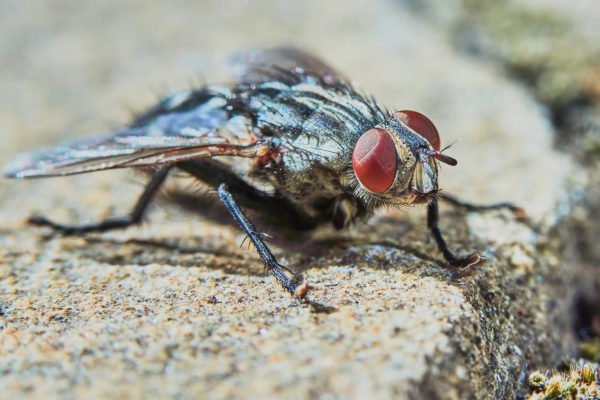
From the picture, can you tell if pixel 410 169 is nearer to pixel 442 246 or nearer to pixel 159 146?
pixel 442 246

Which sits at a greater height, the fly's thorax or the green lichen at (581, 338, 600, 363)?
the fly's thorax

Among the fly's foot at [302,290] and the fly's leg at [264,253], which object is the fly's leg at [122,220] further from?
the fly's foot at [302,290]

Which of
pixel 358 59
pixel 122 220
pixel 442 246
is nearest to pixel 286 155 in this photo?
pixel 442 246

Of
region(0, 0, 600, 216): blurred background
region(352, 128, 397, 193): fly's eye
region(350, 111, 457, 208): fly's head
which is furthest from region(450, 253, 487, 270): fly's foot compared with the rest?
region(0, 0, 600, 216): blurred background

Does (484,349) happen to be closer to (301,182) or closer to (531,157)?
(301,182)

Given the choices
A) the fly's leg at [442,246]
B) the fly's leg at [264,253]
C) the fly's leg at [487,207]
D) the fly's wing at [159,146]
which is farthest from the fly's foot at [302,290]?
the fly's leg at [487,207]

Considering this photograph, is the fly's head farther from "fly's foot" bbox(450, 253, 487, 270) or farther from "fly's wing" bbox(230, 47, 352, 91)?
"fly's wing" bbox(230, 47, 352, 91)

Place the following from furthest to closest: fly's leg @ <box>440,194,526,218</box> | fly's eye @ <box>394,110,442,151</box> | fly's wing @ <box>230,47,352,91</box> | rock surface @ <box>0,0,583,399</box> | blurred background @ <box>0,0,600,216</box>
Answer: blurred background @ <box>0,0,600,216</box> < fly's wing @ <box>230,47,352,91</box> < fly's leg @ <box>440,194,526,218</box> < fly's eye @ <box>394,110,442,151</box> < rock surface @ <box>0,0,583,399</box>
